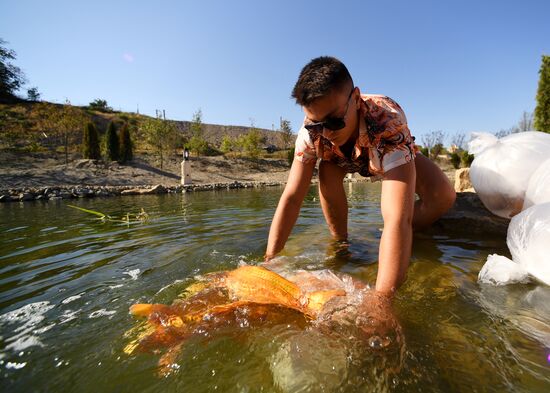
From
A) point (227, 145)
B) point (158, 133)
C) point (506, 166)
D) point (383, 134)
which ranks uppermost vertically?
point (158, 133)

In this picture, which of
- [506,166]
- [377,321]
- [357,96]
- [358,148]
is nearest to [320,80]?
[357,96]

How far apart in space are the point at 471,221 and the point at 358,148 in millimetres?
2422

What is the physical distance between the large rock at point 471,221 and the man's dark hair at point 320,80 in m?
2.82

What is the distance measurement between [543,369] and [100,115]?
48639 mm

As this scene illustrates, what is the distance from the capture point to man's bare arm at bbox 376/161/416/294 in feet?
5.69

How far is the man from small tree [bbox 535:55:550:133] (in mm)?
15804

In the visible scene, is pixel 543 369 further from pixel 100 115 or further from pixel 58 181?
pixel 100 115

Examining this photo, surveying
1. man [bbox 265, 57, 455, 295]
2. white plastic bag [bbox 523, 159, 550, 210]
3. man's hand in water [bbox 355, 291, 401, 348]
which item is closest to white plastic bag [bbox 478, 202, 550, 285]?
white plastic bag [bbox 523, 159, 550, 210]

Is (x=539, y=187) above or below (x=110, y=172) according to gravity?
above

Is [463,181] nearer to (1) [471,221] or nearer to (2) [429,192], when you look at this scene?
(1) [471,221]

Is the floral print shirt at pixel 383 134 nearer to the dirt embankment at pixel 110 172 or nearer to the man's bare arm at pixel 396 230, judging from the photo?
the man's bare arm at pixel 396 230

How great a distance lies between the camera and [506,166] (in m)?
3.05

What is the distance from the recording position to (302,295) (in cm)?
169

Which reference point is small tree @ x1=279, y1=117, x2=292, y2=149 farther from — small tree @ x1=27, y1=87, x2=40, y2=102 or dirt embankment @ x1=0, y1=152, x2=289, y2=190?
small tree @ x1=27, y1=87, x2=40, y2=102
